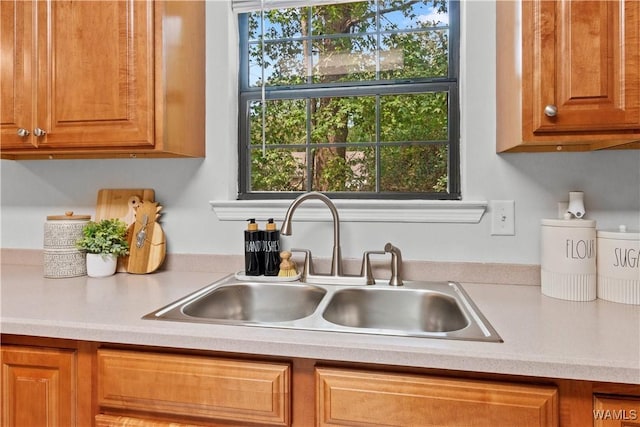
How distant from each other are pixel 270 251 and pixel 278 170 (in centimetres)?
40

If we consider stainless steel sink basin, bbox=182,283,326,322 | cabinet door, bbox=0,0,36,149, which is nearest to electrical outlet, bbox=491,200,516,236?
stainless steel sink basin, bbox=182,283,326,322

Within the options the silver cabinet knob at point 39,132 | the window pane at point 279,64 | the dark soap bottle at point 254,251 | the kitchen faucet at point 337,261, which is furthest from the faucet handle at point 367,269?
the silver cabinet knob at point 39,132

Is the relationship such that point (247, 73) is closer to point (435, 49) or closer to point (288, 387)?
point (435, 49)

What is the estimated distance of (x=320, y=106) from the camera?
5.31 feet

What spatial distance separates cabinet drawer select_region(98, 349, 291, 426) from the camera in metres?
0.85

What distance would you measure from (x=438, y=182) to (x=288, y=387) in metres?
0.98

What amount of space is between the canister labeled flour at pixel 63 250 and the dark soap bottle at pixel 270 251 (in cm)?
73

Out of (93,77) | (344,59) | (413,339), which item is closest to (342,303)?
(413,339)

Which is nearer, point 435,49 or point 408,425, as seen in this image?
point 408,425

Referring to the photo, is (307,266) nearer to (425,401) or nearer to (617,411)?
(425,401)

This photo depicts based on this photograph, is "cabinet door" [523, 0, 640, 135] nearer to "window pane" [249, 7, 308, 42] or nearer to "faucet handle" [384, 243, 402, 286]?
"faucet handle" [384, 243, 402, 286]

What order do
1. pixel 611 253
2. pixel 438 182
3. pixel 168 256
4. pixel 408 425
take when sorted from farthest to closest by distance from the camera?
pixel 168 256 < pixel 438 182 < pixel 611 253 < pixel 408 425

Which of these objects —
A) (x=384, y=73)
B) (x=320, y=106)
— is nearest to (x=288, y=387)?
(x=320, y=106)

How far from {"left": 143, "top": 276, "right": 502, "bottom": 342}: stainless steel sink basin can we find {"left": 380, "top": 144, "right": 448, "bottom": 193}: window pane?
15.4 inches
